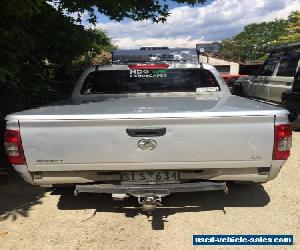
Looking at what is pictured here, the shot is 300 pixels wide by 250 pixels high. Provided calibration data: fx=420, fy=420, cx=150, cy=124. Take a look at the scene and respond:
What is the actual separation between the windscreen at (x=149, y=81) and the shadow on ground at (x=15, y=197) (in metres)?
1.58

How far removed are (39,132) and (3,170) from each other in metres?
2.92

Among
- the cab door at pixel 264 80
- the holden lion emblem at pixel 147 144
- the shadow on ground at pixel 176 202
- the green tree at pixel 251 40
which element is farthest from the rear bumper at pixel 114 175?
the green tree at pixel 251 40

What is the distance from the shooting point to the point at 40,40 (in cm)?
838

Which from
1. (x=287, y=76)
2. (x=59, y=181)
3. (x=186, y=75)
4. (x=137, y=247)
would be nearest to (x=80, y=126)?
(x=59, y=181)

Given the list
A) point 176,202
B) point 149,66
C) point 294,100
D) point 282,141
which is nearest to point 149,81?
point 149,66

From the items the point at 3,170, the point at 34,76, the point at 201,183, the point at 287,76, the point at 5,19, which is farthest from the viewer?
the point at 287,76

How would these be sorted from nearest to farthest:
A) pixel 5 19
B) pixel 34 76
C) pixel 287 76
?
pixel 5 19, pixel 34 76, pixel 287 76

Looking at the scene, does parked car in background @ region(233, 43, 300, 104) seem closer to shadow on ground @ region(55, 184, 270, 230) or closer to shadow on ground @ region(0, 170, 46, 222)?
shadow on ground @ region(55, 184, 270, 230)

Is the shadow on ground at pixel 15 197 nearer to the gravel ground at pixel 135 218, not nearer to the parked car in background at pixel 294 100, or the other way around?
the gravel ground at pixel 135 218

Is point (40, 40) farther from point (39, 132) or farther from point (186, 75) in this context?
point (39, 132)

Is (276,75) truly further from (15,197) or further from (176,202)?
(15,197)

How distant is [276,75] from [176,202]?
21.5 feet

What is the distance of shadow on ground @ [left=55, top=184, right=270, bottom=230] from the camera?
4824 mm

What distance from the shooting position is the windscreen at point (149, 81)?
6.08 m
